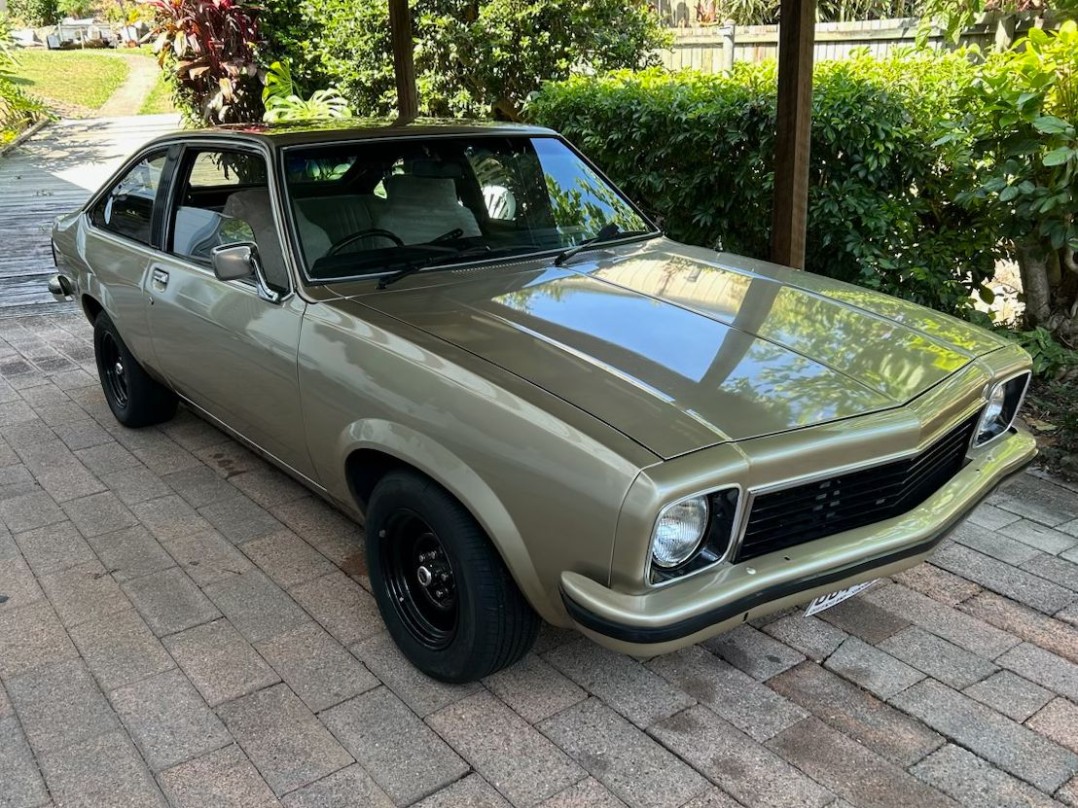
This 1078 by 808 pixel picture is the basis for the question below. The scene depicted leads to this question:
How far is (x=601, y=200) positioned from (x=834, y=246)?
80.4 inches

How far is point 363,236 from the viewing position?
11.3 feet

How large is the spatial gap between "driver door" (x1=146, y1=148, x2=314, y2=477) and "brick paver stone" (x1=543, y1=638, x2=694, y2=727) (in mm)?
1160

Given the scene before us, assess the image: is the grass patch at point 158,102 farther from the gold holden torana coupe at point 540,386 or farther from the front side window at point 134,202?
the gold holden torana coupe at point 540,386

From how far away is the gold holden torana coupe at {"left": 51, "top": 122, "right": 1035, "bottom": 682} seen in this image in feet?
7.42

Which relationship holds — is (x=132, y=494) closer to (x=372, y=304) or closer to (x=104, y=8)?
(x=372, y=304)

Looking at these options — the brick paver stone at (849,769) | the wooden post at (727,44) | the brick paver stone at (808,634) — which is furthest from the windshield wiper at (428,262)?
the wooden post at (727,44)

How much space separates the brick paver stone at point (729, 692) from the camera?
2680mm

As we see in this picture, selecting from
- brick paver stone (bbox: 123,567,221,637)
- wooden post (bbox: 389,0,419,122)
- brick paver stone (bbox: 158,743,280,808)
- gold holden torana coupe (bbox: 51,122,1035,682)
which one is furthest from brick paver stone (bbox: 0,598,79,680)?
wooden post (bbox: 389,0,419,122)

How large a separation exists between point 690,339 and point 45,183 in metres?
13.7

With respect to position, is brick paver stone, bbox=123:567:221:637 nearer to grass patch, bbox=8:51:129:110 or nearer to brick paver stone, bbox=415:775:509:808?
brick paver stone, bbox=415:775:509:808

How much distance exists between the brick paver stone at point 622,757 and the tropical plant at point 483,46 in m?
8.19

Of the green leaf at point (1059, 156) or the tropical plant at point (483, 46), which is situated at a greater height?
the tropical plant at point (483, 46)

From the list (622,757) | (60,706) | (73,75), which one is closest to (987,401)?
(622,757)

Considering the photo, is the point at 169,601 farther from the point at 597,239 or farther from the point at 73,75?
the point at 73,75
